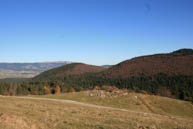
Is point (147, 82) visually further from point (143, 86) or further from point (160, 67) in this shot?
point (160, 67)

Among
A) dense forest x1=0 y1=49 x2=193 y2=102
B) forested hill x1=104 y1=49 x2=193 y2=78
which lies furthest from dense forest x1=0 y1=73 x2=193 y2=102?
forested hill x1=104 y1=49 x2=193 y2=78

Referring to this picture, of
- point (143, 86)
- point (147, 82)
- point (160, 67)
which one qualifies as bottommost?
point (143, 86)

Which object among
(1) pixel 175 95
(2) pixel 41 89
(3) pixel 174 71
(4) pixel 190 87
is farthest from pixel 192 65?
(2) pixel 41 89

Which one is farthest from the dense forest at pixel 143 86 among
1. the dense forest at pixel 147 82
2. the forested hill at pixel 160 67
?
the forested hill at pixel 160 67

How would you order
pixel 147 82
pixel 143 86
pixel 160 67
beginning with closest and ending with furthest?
1. pixel 143 86
2. pixel 147 82
3. pixel 160 67

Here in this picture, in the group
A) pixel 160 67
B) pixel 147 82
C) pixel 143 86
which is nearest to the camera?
pixel 143 86

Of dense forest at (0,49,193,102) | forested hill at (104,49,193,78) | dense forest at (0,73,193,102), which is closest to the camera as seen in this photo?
dense forest at (0,73,193,102)

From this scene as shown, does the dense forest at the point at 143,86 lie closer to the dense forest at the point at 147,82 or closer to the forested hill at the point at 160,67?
the dense forest at the point at 147,82

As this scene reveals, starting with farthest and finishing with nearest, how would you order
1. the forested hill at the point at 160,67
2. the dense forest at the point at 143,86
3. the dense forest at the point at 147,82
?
the forested hill at the point at 160,67 < the dense forest at the point at 147,82 < the dense forest at the point at 143,86

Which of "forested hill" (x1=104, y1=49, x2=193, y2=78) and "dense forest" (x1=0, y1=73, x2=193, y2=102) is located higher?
"forested hill" (x1=104, y1=49, x2=193, y2=78)

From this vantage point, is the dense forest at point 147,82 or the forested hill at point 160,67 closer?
the dense forest at point 147,82

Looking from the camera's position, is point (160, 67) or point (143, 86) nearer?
point (143, 86)

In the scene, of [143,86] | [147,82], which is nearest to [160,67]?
[147,82]

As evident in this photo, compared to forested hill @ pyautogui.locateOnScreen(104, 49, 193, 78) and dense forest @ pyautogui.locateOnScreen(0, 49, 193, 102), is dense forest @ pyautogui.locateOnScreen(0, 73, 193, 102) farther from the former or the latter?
forested hill @ pyautogui.locateOnScreen(104, 49, 193, 78)
